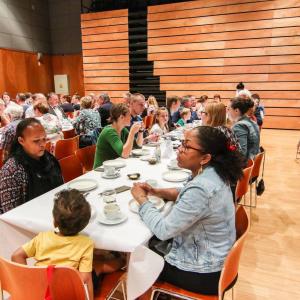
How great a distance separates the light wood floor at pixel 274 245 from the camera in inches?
88.3

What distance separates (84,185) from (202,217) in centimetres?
106

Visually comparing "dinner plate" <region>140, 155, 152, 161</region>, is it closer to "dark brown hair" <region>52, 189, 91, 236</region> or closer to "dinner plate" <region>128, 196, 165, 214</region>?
"dinner plate" <region>128, 196, 165, 214</region>

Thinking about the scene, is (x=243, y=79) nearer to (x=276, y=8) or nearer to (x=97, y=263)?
(x=276, y=8)

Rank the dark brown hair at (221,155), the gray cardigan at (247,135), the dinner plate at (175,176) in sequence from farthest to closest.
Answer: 1. the gray cardigan at (247,135)
2. the dinner plate at (175,176)
3. the dark brown hair at (221,155)

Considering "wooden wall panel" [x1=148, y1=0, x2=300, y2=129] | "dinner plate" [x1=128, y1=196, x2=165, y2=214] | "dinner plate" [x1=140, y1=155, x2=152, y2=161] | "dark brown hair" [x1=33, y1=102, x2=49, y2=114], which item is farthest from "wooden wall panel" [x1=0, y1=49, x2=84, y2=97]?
"dinner plate" [x1=128, y1=196, x2=165, y2=214]

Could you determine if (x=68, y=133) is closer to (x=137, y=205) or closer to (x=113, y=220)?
(x=137, y=205)

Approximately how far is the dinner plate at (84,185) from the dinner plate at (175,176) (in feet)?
1.82

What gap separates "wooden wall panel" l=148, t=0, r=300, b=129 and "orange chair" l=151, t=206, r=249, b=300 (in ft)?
25.3

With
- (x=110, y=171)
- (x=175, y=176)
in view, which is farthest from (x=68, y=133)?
(x=175, y=176)

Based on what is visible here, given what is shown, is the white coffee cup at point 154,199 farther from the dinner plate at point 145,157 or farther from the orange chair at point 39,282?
the dinner plate at point 145,157

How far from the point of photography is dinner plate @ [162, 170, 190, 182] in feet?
7.35

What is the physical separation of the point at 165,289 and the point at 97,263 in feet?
1.35

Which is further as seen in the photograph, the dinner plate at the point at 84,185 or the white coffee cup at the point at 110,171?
the white coffee cup at the point at 110,171

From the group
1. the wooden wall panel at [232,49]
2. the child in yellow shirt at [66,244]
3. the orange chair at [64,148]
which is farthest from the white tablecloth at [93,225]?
the wooden wall panel at [232,49]
